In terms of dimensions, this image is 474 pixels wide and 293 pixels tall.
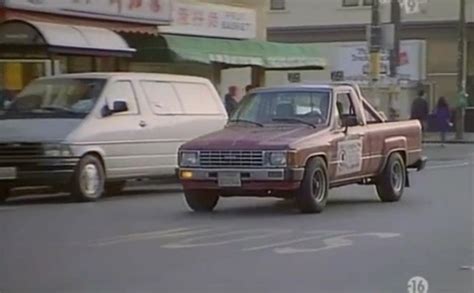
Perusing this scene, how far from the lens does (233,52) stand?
29984mm

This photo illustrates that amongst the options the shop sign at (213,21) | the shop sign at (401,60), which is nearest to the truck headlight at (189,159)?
the shop sign at (213,21)

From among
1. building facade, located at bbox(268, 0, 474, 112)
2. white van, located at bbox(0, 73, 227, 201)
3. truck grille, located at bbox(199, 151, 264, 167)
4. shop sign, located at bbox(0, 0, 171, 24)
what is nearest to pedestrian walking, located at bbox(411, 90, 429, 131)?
building facade, located at bbox(268, 0, 474, 112)

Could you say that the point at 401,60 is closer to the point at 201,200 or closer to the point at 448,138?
the point at 448,138

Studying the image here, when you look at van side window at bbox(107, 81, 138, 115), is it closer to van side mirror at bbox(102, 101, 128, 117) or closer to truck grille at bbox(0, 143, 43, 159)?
van side mirror at bbox(102, 101, 128, 117)

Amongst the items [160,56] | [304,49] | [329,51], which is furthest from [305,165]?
[329,51]

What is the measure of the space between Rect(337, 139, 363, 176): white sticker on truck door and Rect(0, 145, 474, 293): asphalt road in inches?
19.8

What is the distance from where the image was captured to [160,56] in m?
27.5

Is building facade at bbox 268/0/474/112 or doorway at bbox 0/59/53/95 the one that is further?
building facade at bbox 268/0/474/112

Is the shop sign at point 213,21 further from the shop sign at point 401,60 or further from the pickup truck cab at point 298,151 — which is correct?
the shop sign at point 401,60

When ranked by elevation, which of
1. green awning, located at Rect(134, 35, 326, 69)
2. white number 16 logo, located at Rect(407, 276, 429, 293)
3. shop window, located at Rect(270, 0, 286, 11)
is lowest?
white number 16 logo, located at Rect(407, 276, 429, 293)

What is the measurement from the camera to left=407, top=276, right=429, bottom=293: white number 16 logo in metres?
9.80

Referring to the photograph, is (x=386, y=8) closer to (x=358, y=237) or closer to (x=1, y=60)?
(x=1, y=60)

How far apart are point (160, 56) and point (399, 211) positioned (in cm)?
1225

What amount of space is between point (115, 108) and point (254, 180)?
Answer: 147 inches
